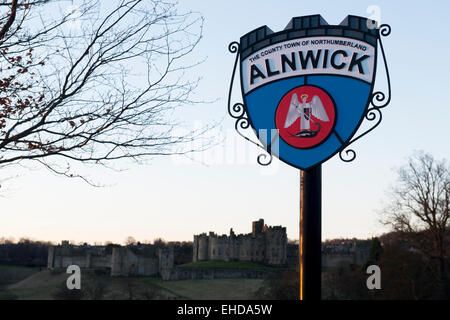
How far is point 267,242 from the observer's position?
101625 mm

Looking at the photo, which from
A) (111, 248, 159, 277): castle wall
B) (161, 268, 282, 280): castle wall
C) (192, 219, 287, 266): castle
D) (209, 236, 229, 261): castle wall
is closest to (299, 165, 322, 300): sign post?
(161, 268, 282, 280): castle wall

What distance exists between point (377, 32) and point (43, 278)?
10034cm

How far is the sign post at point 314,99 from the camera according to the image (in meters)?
6.77

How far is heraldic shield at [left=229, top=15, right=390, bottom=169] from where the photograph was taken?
683cm

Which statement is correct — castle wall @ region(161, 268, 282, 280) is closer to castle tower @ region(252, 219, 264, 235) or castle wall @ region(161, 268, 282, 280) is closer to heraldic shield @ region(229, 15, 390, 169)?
castle tower @ region(252, 219, 264, 235)

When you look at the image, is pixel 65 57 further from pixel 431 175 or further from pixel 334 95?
pixel 431 175

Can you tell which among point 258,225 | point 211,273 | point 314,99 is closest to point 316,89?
point 314,99

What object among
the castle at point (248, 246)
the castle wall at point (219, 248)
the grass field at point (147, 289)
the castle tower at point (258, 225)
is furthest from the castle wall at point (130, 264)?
the castle tower at point (258, 225)

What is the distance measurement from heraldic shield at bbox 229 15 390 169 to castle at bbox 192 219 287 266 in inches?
3737

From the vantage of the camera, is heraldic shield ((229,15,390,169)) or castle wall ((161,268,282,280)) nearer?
heraldic shield ((229,15,390,169))

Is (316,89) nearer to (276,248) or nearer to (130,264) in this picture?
(130,264)

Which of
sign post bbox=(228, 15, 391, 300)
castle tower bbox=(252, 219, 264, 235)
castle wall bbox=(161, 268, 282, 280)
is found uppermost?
castle tower bbox=(252, 219, 264, 235)

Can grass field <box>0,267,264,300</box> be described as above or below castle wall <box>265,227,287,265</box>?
below

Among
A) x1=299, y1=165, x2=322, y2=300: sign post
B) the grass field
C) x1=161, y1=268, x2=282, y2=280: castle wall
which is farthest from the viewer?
x1=161, y1=268, x2=282, y2=280: castle wall
